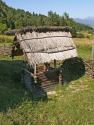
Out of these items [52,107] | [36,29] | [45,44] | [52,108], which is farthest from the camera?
[45,44]

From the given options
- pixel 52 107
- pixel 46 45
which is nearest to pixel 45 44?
pixel 46 45

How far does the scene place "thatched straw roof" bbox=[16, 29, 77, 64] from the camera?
21.0 meters

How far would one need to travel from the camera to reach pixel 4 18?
7156 centimetres

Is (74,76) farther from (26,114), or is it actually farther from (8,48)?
(8,48)

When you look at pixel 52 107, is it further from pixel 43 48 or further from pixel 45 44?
pixel 45 44

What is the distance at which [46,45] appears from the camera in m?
22.2

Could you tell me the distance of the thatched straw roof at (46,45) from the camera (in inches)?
828

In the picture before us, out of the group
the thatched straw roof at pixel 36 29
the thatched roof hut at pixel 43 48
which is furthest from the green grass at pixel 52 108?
the thatched straw roof at pixel 36 29

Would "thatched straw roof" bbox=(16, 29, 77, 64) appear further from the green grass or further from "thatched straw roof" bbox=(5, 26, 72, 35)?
the green grass

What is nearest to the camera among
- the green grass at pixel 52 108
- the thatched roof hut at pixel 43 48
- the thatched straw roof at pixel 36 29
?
the green grass at pixel 52 108

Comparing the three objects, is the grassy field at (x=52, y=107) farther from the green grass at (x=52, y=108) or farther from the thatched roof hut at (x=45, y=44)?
the thatched roof hut at (x=45, y=44)

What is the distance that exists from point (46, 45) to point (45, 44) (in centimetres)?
10

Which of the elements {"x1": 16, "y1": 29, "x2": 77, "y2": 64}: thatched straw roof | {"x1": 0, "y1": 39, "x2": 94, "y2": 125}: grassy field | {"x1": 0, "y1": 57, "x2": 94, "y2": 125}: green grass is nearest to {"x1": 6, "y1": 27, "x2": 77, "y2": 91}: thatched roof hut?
{"x1": 16, "y1": 29, "x2": 77, "y2": 64}: thatched straw roof

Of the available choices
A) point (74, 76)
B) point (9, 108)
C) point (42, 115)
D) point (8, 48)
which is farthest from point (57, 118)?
point (8, 48)
